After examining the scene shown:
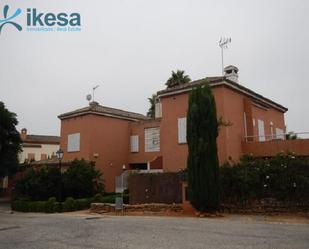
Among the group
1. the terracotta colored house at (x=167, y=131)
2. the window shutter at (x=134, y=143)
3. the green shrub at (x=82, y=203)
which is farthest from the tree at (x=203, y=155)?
the window shutter at (x=134, y=143)

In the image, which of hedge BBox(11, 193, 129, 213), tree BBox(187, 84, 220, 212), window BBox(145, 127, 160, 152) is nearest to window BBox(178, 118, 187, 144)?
hedge BBox(11, 193, 129, 213)

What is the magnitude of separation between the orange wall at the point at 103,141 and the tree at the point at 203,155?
14984mm

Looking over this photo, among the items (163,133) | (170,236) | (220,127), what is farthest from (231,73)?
(170,236)

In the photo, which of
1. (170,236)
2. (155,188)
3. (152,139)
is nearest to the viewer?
(170,236)

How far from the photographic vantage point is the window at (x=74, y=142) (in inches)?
1265

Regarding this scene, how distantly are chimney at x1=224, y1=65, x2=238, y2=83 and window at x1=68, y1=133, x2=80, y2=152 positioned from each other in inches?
571

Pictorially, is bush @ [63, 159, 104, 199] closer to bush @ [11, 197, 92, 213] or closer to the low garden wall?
bush @ [11, 197, 92, 213]

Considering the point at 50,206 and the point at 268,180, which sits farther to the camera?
the point at 50,206

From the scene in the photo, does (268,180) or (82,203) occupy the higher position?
(268,180)

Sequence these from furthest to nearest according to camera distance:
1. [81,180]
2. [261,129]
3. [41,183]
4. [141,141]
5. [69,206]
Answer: [141,141]
[261,129]
[41,183]
[81,180]
[69,206]

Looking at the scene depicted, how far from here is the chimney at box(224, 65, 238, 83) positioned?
92.5 feet

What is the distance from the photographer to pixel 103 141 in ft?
105

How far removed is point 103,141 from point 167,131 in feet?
29.3

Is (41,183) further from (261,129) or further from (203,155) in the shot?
(261,129)
